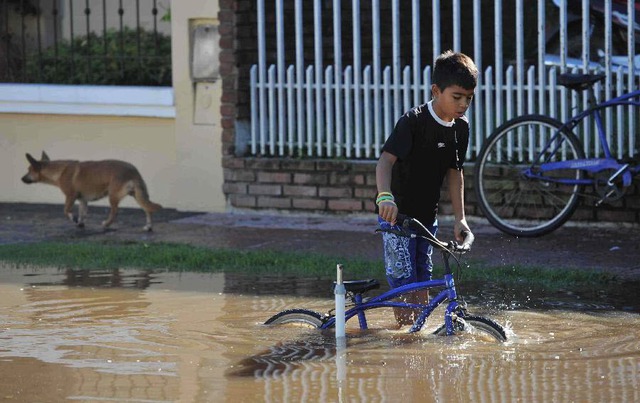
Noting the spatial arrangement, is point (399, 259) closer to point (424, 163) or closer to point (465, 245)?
point (424, 163)

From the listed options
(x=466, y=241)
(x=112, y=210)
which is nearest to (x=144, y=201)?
(x=112, y=210)

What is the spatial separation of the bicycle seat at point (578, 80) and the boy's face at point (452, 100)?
11.7ft

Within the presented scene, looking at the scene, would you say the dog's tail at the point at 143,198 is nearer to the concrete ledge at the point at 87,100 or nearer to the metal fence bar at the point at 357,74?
the concrete ledge at the point at 87,100

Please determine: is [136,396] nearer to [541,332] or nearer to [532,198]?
[541,332]

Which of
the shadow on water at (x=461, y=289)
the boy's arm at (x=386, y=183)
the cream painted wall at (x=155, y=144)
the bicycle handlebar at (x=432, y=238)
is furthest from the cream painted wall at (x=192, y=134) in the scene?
the bicycle handlebar at (x=432, y=238)

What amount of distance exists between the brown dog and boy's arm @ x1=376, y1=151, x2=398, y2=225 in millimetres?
4867

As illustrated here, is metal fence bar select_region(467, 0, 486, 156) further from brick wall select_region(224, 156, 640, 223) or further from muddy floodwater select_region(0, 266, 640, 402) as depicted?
muddy floodwater select_region(0, 266, 640, 402)

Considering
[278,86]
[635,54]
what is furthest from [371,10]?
[635,54]

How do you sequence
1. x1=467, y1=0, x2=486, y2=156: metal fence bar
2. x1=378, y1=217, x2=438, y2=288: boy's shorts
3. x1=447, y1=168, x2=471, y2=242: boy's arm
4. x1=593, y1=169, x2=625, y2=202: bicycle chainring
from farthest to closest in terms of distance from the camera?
x1=467, y1=0, x2=486, y2=156: metal fence bar → x1=593, y1=169, x2=625, y2=202: bicycle chainring → x1=378, y1=217, x2=438, y2=288: boy's shorts → x1=447, y1=168, x2=471, y2=242: boy's arm

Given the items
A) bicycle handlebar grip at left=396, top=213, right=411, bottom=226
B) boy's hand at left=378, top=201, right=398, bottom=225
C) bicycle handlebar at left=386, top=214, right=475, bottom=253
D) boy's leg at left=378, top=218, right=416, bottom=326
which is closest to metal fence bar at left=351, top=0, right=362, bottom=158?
boy's leg at left=378, top=218, right=416, bottom=326

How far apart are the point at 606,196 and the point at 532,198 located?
89 centimetres

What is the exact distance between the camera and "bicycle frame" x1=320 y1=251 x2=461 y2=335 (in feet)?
22.5

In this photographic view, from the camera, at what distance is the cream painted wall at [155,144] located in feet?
41.5

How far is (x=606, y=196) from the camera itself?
10.4 meters
